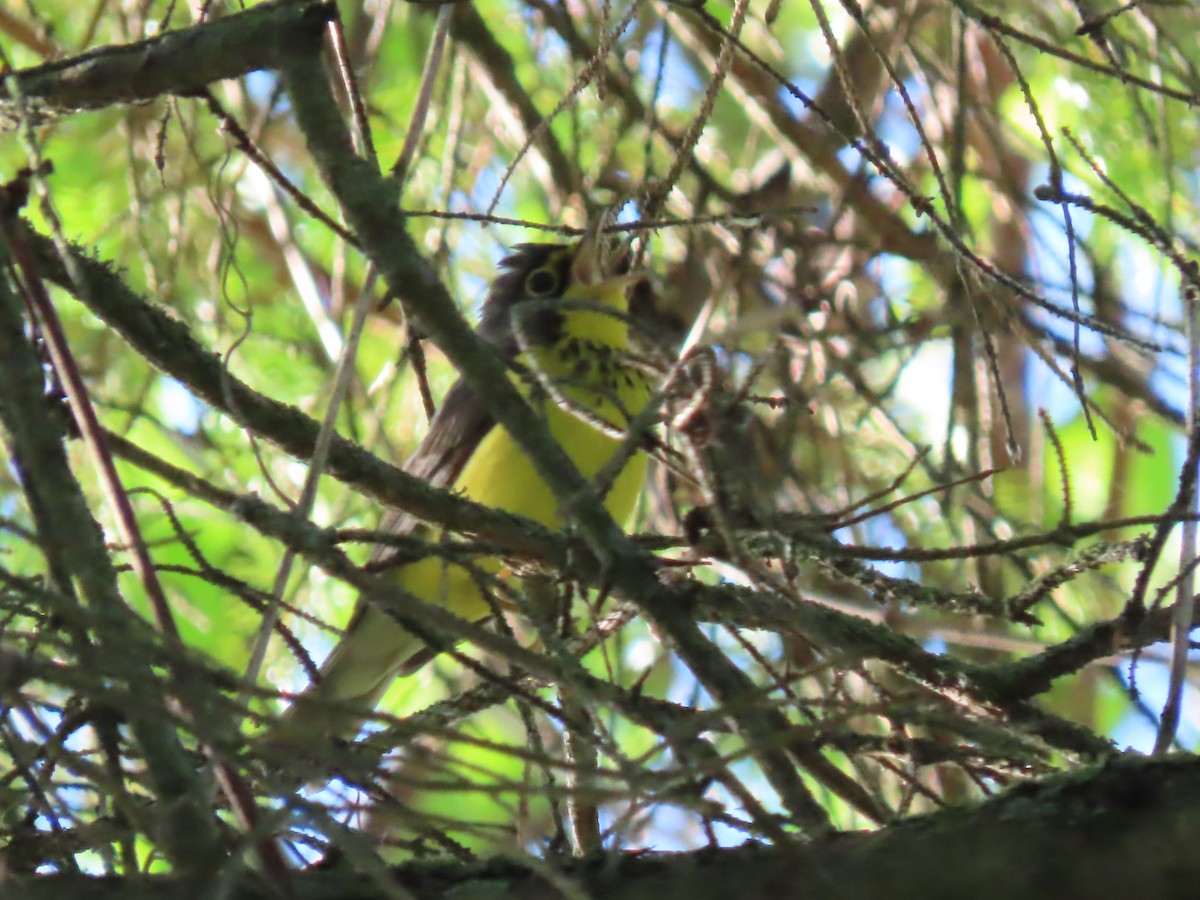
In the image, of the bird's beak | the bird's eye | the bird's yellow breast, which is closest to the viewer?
the bird's beak

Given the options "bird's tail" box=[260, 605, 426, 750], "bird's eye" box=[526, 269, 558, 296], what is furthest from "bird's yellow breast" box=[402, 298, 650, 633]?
"bird's eye" box=[526, 269, 558, 296]

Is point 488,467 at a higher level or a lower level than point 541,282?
lower

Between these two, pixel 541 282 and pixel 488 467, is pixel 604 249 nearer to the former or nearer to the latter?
pixel 488 467

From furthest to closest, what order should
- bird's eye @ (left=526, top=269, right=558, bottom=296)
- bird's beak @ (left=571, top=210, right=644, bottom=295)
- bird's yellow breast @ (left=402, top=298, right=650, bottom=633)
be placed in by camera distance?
bird's eye @ (left=526, top=269, right=558, bottom=296)
bird's yellow breast @ (left=402, top=298, right=650, bottom=633)
bird's beak @ (left=571, top=210, right=644, bottom=295)

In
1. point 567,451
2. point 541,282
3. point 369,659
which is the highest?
point 541,282

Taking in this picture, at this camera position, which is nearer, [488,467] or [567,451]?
[567,451]

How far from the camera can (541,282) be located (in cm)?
509

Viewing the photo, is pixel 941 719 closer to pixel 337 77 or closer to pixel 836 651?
pixel 836 651

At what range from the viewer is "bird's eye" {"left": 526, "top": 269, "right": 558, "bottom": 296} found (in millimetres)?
5043

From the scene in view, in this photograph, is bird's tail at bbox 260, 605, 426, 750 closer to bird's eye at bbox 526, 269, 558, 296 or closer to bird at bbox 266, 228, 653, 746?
bird at bbox 266, 228, 653, 746

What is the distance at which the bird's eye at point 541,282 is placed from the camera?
5043 mm

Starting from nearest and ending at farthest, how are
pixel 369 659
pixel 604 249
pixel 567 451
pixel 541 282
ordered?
pixel 604 249, pixel 567 451, pixel 369 659, pixel 541 282

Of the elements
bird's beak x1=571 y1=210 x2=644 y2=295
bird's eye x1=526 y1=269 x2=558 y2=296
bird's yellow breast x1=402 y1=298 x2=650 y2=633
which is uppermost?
bird's eye x1=526 y1=269 x2=558 y2=296

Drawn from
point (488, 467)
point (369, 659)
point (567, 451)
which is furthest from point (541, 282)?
point (369, 659)
